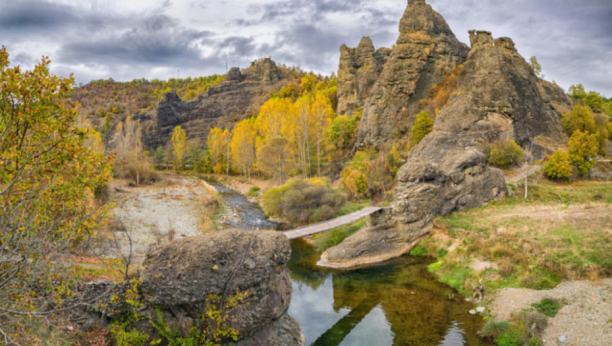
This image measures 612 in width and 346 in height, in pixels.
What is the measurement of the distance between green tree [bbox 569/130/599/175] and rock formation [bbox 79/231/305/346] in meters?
31.6

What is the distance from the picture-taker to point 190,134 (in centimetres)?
8919

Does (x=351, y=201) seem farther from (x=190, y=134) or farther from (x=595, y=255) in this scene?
(x=190, y=134)

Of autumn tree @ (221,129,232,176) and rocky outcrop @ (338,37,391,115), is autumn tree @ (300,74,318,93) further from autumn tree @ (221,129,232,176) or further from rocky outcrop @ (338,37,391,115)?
autumn tree @ (221,129,232,176)

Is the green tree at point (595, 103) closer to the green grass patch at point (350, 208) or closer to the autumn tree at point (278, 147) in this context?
the green grass patch at point (350, 208)

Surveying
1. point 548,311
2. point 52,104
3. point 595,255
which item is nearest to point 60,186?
point 52,104

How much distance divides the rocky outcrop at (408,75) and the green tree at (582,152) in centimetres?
1837

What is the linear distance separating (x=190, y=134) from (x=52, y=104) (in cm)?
8653

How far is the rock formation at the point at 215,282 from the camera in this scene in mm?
8570

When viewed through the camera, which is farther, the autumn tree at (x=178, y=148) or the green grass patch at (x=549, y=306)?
the autumn tree at (x=178, y=148)

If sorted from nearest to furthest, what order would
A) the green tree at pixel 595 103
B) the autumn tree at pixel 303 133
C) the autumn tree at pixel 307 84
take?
1. the autumn tree at pixel 303 133
2. the green tree at pixel 595 103
3. the autumn tree at pixel 307 84

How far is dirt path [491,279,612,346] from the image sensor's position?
1093 centimetres

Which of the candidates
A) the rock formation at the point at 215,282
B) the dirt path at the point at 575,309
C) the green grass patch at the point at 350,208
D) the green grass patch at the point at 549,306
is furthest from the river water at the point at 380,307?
the green grass patch at the point at 350,208

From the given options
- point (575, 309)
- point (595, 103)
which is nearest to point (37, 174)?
point (575, 309)

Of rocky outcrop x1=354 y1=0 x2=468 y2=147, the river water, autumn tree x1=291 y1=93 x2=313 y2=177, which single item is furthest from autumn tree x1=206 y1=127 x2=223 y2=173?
the river water
